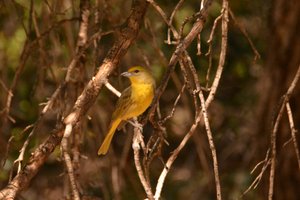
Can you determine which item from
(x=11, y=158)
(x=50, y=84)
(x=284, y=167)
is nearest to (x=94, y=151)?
(x=11, y=158)

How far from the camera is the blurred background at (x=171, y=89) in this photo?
181 inches

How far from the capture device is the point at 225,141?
23.3 feet

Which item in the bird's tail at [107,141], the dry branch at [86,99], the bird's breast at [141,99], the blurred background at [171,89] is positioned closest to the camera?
the dry branch at [86,99]

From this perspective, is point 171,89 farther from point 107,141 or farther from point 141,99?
point 141,99

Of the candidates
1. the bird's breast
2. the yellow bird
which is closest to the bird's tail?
the yellow bird

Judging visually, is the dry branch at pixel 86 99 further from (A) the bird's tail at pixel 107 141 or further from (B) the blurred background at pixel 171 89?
(A) the bird's tail at pixel 107 141

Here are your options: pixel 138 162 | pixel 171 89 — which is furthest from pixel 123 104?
pixel 171 89

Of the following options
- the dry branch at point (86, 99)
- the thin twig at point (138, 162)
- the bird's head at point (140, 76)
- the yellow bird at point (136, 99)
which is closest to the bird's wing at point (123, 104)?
the yellow bird at point (136, 99)

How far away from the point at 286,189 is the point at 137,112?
5.00 ft

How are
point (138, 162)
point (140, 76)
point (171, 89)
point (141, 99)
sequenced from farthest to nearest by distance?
point (171, 89) < point (140, 76) < point (141, 99) < point (138, 162)

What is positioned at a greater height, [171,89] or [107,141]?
[171,89]

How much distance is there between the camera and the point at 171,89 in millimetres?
6672

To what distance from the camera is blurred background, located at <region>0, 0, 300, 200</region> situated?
15.1 ft

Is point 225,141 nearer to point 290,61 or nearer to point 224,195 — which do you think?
point 224,195
